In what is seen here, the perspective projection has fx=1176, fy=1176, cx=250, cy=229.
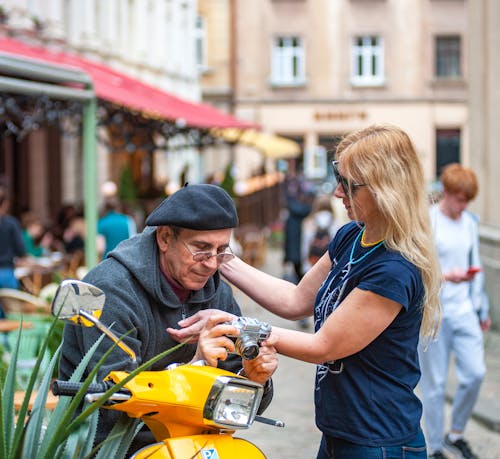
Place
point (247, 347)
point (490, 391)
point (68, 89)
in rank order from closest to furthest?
point (247, 347) → point (68, 89) → point (490, 391)

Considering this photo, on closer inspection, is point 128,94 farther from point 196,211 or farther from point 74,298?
point 74,298

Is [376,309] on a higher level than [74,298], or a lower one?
lower

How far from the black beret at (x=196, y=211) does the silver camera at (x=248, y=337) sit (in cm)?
33

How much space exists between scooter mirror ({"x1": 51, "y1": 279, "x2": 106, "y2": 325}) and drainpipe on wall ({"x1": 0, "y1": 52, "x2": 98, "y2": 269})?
14.4 feet

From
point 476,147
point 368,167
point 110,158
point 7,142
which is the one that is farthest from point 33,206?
point 368,167

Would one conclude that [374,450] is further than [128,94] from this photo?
No

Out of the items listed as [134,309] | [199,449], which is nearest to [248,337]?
[199,449]

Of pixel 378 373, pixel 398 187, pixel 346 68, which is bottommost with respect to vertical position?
pixel 378 373

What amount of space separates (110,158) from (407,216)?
26.6 meters

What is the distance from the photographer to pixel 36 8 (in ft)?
72.5

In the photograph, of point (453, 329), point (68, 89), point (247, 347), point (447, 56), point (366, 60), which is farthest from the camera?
point (447, 56)

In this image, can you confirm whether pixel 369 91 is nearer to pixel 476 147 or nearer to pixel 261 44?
pixel 261 44

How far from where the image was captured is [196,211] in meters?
3.18

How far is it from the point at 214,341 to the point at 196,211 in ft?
1.30
